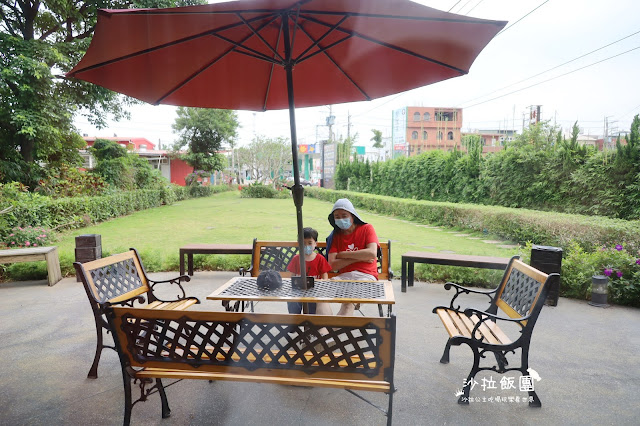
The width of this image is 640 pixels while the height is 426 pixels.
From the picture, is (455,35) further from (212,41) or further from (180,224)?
(180,224)

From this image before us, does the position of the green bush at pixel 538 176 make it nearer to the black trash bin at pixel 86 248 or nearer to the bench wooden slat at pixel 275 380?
the bench wooden slat at pixel 275 380

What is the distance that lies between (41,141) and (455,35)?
14.1 meters

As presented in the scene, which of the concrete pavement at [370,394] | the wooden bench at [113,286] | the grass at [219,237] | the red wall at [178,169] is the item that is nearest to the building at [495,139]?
the grass at [219,237]

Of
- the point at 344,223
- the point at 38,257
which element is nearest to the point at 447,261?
the point at 344,223

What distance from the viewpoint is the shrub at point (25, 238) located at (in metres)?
7.11

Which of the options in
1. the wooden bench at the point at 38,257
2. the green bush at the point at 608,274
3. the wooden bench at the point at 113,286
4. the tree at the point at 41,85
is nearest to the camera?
the wooden bench at the point at 113,286

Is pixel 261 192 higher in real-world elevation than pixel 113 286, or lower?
lower

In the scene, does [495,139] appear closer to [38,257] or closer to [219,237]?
[219,237]

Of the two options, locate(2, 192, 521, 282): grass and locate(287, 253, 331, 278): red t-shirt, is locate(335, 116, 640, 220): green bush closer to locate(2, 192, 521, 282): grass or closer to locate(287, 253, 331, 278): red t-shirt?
locate(2, 192, 521, 282): grass

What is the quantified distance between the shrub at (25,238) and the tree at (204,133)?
73.1ft

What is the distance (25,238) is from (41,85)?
6.54 meters

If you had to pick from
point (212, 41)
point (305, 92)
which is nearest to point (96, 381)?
point (212, 41)

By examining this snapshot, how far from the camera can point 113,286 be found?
11.0 feet

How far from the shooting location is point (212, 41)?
291cm
